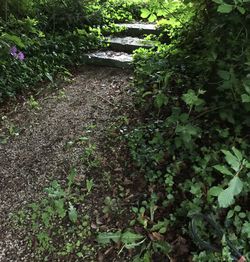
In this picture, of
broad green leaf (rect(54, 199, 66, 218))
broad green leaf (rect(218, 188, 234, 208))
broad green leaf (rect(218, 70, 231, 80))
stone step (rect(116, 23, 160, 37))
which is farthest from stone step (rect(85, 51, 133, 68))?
broad green leaf (rect(218, 188, 234, 208))

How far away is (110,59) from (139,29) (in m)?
0.95

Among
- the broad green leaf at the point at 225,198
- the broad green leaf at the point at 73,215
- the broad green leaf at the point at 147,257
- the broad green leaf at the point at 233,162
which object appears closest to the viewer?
the broad green leaf at the point at 225,198

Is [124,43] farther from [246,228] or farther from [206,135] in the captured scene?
[246,228]

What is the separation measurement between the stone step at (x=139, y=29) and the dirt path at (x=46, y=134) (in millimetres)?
1076

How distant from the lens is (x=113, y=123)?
3.69 meters

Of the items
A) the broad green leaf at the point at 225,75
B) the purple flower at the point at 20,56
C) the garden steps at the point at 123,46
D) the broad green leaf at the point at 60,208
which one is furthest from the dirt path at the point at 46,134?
the broad green leaf at the point at 225,75

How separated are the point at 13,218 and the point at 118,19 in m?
4.29

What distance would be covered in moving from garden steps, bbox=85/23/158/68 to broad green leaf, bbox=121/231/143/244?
2.77 metres

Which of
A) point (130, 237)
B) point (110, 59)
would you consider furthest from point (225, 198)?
point (110, 59)

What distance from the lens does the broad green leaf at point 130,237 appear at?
2523 millimetres

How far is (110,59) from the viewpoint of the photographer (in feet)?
16.4

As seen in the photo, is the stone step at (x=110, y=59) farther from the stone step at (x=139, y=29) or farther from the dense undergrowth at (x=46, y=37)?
the stone step at (x=139, y=29)

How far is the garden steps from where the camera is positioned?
496 centimetres

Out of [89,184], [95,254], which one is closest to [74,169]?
[89,184]
